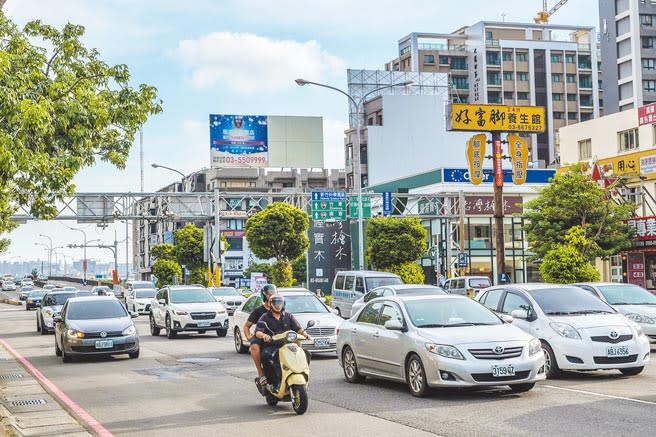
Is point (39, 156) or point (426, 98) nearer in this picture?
point (39, 156)

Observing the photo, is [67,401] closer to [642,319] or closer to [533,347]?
[533,347]

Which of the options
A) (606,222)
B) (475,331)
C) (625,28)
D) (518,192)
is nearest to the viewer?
(475,331)

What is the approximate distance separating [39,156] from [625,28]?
8508 cm

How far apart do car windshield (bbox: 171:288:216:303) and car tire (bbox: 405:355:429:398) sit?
692 inches

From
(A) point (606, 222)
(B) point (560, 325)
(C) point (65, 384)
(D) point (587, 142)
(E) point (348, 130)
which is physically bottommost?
(C) point (65, 384)

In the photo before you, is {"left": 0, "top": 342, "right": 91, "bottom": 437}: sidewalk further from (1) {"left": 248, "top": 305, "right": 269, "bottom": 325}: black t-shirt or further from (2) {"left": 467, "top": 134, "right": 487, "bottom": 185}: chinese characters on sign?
(2) {"left": 467, "top": 134, "right": 487, "bottom": 185}: chinese characters on sign

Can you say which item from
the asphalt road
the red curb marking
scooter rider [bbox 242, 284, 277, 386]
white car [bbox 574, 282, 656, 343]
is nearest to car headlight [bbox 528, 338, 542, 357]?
the asphalt road

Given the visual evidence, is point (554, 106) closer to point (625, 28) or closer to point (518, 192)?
point (625, 28)

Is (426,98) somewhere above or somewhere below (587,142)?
above

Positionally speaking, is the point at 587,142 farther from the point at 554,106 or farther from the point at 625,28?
the point at 554,106

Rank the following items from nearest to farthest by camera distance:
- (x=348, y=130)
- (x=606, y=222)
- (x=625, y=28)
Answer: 1. (x=606, y=222)
2. (x=625, y=28)
3. (x=348, y=130)

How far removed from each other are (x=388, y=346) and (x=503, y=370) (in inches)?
81.7

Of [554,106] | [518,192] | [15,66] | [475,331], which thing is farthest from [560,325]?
[554,106]

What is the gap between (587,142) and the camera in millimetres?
53500
